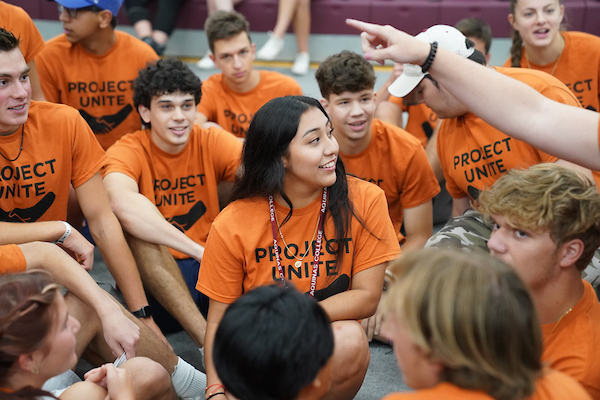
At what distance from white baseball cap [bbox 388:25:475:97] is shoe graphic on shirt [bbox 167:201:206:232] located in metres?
0.99

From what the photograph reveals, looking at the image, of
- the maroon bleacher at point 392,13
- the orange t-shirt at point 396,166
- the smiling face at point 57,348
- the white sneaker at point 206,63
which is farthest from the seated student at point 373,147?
the maroon bleacher at point 392,13

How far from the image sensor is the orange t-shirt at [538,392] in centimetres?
113

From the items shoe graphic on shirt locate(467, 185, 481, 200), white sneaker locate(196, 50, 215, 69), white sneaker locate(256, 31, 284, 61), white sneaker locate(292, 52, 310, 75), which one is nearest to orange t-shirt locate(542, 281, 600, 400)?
shoe graphic on shirt locate(467, 185, 481, 200)

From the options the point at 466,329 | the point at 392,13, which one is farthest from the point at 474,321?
the point at 392,13

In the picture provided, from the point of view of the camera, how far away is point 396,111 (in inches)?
137

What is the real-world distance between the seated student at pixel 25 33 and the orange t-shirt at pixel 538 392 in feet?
8.30

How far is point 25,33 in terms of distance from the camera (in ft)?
9.96

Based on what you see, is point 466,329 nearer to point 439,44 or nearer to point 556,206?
point 556,206

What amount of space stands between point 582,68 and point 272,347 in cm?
266

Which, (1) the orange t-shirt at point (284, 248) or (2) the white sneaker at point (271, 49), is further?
(2) the white sneaker at point (271, 49)

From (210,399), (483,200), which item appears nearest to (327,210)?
(483,200)

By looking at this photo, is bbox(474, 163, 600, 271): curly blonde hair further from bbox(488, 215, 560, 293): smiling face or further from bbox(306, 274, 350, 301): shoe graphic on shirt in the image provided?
bbox(306, 274, 350, 301): shoe graphic on shirt

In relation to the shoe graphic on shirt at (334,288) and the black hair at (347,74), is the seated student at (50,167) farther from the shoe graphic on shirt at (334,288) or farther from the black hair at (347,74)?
the black hair at (347,74)

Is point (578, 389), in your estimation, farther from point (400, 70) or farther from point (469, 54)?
point (400, 70)
